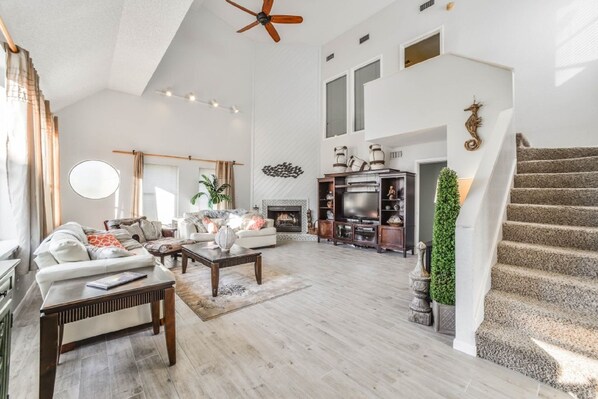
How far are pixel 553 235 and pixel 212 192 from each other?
6.64 meters

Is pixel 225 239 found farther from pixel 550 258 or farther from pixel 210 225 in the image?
pixel 550 258

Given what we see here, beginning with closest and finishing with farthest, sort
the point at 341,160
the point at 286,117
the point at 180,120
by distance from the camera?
the point at 180,120
the point at 341,160
the point at 286,117

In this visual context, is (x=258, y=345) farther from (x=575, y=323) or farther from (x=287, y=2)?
(x=287, y=2)

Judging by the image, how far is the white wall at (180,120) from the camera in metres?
5.51

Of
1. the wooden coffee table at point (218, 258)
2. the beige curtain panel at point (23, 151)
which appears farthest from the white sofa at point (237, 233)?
the beige curtain panel at point (23, 151)

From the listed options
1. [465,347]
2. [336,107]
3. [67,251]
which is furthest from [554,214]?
[336,107]

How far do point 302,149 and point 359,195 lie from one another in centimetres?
260

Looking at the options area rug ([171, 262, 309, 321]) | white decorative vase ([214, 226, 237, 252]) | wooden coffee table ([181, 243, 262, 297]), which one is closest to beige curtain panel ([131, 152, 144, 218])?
area rug ([171, 262, 309, 321])

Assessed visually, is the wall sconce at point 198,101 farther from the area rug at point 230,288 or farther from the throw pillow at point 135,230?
the area rug at point 230,288

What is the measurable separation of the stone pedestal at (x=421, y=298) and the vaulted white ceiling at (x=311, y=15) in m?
6.99

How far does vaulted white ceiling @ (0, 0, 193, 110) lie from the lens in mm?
2479

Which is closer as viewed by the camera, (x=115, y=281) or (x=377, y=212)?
(x=115, y=281)

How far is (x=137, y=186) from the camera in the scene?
19.5 ft

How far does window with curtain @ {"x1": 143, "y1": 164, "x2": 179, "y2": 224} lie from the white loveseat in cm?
422
